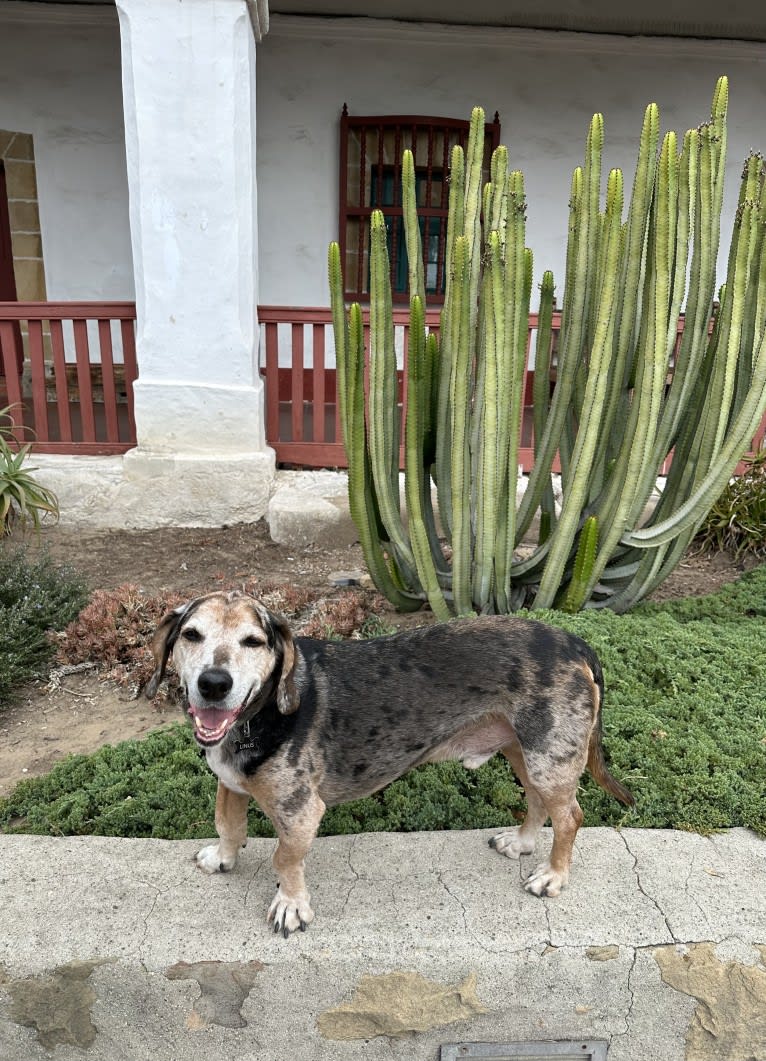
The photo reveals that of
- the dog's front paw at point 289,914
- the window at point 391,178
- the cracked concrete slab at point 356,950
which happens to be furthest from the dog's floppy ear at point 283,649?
the window at point 391,178

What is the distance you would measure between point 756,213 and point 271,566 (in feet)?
12.1

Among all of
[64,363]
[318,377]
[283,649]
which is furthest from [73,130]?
[283,649]

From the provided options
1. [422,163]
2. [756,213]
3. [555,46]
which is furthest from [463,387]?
[555,46]

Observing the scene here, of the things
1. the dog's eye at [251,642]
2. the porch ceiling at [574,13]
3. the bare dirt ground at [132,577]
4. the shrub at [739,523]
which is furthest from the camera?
the porch ceiling at [574,13]

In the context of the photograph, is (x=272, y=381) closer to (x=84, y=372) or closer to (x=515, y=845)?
(x=84, y=372)

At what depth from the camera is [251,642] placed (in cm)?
187

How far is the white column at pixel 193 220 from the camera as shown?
549cm

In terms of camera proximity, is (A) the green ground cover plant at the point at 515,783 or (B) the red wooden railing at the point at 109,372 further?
(B) the red wooden railing at the point at 109,372

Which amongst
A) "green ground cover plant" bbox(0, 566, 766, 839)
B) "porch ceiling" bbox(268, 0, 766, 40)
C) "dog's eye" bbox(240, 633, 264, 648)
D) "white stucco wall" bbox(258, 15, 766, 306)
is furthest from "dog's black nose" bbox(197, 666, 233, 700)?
"porch ceiling" bbox(268, 0, 766, 40)

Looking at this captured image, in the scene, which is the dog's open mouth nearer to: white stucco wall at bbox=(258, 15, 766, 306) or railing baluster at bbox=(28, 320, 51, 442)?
railing baluster at bbox=(28, 320, 51, 442)

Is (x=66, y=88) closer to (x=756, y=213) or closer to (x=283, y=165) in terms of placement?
(x=283, y=165)

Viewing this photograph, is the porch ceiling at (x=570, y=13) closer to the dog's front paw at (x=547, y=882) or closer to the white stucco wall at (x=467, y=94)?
the white stucco wall at (x=467, y=94)

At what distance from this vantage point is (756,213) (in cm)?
371

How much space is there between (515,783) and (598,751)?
2.33 ft
